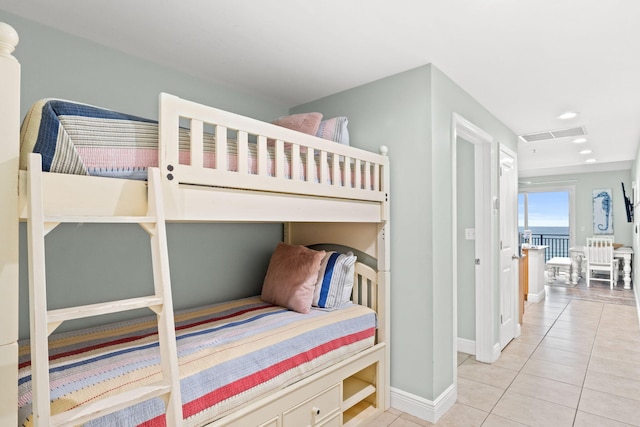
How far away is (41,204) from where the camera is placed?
1.08 m

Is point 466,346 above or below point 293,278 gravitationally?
below

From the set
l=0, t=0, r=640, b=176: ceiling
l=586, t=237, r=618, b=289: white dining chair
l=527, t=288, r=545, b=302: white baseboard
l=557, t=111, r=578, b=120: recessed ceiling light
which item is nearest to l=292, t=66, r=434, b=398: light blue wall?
l=0, t=0, r=640, b=176: ceiling

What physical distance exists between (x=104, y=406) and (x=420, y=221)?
77.3 inches

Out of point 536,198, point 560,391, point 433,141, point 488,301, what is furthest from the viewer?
point 536,198

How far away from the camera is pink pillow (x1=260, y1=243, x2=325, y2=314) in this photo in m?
2.38

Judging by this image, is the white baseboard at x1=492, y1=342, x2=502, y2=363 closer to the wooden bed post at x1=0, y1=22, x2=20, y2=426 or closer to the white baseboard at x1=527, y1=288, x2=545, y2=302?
the white baseboard at x1=527, y1=288, x2=545, y2=302

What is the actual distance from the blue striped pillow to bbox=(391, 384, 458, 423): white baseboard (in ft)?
2.44

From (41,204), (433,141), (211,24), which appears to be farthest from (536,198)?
(41,204)

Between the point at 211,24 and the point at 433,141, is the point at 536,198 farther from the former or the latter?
the point at 211,24

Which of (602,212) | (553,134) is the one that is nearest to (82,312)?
(553,134)

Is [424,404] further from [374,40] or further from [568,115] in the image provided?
[568,115]

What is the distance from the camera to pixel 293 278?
2.48 meters

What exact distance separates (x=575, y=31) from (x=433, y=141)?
3.08 feet

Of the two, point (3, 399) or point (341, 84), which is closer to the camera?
point (3, 399)
